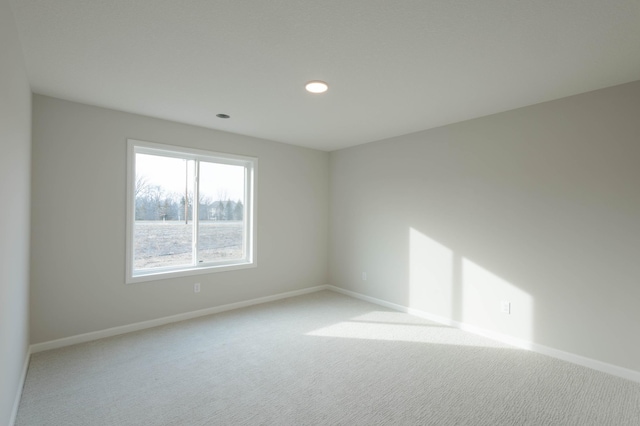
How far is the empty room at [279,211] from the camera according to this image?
1911 mm

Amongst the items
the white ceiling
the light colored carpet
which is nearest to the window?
the white ceiling

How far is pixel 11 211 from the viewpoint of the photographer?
6.17 ft

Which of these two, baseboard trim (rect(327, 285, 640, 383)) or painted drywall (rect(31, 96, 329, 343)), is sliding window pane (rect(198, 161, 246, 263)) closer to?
painted drywall (rect(31, 96, 329, 343))

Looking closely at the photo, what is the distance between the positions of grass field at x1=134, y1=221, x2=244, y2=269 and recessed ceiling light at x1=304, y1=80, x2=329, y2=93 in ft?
7.85

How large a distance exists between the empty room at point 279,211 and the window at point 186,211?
0.03 m

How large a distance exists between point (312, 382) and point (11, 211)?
2334mm

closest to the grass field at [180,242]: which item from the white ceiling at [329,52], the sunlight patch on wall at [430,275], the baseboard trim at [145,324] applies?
the baseboard trim at [145,324]

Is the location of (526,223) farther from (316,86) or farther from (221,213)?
(221,213)

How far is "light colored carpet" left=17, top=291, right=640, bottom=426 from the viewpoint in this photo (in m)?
2.04

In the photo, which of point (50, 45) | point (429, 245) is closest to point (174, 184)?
point (50, 45)

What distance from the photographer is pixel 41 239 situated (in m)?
2.93

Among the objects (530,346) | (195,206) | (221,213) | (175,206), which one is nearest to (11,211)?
(175,206)

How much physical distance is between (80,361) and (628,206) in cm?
487

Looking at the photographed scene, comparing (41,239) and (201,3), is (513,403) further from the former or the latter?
(41,239)
